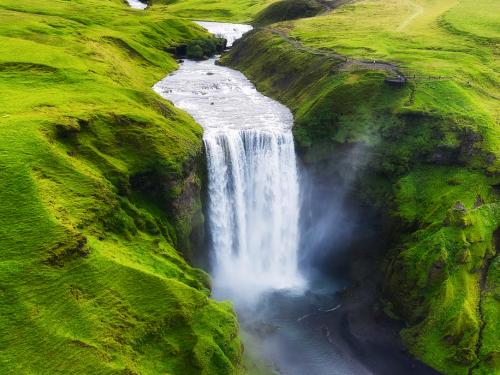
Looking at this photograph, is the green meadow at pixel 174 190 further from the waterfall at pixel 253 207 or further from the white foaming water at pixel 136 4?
the white foaming water at pixel 136 4

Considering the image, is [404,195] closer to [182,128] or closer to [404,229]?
[404,229]

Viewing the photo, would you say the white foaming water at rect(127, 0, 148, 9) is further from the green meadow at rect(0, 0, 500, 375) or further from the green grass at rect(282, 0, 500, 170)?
the green meadow at rect(0, 0, 500, 375)

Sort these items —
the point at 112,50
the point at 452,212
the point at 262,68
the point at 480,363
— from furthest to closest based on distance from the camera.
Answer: the point at 262,68, the point at 112,50, the point at 452,212, the point at 480,363

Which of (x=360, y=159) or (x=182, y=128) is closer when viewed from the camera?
(x=182, y=128)

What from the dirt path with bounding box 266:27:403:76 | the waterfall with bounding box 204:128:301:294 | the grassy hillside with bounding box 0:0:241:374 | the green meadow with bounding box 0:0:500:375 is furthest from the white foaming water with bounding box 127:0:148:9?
the waterfall with bounding box 204:128:301:294

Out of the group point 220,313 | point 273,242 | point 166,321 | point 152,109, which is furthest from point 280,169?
point 166,321

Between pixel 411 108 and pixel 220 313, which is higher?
pixel 411 108

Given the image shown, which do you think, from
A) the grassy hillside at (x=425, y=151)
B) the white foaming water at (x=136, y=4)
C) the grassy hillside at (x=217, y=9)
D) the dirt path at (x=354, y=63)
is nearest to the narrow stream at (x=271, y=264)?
the grassy hillside at (x=425, y=151)
